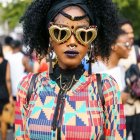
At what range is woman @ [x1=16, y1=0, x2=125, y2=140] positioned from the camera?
3.03m

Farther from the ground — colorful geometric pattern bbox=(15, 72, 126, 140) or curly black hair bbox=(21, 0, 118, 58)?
curly black hair bbox=(21, 0, 118, 58)

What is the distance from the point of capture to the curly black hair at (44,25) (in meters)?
3.31

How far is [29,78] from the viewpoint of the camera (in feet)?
10.5

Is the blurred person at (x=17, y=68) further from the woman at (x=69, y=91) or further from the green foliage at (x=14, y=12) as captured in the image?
the woman at (x=69, y=91)

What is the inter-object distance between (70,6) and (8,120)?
6551 mm

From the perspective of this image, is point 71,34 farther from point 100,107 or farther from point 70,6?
point 100,107

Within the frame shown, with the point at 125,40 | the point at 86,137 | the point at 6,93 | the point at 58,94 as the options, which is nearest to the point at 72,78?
the point at 58,94

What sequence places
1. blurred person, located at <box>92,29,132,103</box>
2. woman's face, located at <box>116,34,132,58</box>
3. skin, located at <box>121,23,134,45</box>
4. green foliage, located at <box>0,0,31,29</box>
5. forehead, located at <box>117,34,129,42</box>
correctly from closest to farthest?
blurred person, located at <box>92,29,132,103</box>
woman's face, located at <box>116,34,132,58</box>
forehead, located at <box>117,34,129,42</box>
skin, located at <box>121,23,134,45</box>
green foliage, located at <box>0,0,31,29</box>

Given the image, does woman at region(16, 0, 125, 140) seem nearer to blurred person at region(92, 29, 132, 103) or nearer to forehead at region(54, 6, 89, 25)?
forehead at region(54, 6, 89, 25)

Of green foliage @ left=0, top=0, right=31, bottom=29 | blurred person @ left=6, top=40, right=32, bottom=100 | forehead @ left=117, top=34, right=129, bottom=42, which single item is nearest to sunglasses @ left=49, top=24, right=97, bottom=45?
forehead @ left=117, top=34, right=129, bottom=42

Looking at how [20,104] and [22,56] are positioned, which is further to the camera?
[22,56]

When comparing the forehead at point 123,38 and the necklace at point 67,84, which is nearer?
the necklace at point 67,84

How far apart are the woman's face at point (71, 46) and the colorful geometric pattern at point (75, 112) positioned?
120 millimetres

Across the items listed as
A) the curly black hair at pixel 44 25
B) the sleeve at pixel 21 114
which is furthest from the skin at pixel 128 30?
the sleeve at pixel 21 114
